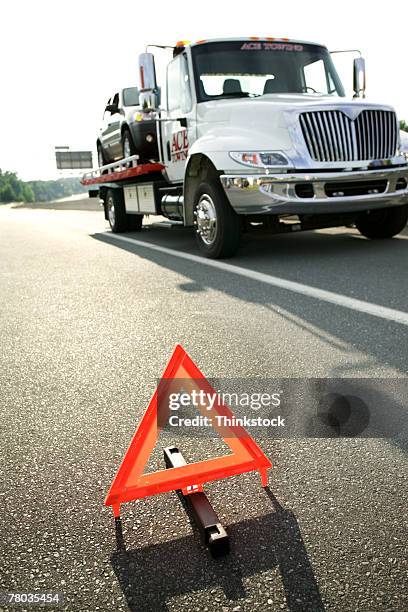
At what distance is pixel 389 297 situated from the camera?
198 inches

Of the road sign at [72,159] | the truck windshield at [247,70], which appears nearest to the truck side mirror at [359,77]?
the truck windshield at [247,70]

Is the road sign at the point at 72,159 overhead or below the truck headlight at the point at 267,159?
overhead

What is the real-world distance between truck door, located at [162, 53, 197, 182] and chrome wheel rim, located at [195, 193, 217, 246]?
1049 mm

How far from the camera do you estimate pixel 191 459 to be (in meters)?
2.44

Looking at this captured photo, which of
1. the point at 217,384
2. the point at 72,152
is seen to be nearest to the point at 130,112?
the point at 217,384

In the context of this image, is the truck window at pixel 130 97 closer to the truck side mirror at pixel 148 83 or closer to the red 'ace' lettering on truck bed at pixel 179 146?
the red 'ace' lettering on truck bed at pixel 179 146

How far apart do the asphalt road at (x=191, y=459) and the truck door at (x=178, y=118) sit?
3640mm

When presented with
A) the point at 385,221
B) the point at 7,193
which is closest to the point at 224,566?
the point at 385,221

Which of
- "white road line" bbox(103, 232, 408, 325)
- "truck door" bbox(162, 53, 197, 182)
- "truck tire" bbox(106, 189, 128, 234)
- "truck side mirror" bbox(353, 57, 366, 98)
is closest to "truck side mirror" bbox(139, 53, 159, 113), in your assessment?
"truck door" bbox(162, 53, 197, 182)

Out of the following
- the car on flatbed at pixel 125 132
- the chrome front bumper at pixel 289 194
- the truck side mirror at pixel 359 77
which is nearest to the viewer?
the chrome front bumper at pixel 289 194

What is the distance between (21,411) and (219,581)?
62.3 inches

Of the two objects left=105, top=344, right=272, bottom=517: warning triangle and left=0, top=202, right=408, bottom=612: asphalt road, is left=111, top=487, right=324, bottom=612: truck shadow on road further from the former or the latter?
left=105, top=344, right=272, bottom=517: warning triangle

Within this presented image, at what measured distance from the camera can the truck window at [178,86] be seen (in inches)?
338

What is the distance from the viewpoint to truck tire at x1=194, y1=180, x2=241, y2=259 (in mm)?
7559
